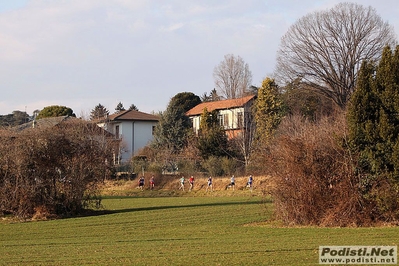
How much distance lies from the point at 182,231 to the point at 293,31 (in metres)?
42.8

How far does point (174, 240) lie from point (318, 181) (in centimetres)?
653

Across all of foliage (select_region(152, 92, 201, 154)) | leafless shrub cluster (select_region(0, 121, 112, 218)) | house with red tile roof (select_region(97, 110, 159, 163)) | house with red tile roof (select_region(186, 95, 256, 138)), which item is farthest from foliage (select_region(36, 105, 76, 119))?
leafless shrub cluster (select_region(0, 121, 112, 218))

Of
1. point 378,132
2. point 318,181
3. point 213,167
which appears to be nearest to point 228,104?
point 213,167

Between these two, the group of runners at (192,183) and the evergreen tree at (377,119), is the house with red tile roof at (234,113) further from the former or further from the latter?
the evergreen tree at (377,119)

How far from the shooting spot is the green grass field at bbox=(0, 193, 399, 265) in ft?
46.3

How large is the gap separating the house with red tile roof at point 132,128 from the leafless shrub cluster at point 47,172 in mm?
50685

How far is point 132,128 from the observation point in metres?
87.2

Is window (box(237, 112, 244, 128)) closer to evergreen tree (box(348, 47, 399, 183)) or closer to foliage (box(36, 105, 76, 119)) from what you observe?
foliage (box(36, 105, 76, 119))

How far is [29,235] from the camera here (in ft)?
76.3

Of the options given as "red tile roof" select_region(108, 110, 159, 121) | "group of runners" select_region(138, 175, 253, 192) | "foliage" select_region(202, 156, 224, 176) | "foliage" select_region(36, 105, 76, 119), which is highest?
"foliage" select_region(36, 105, 76, 119)

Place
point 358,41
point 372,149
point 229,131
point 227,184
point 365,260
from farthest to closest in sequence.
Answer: point 229,131 → point 358,41 → point 227,184 → point 372,149 → point 365,260

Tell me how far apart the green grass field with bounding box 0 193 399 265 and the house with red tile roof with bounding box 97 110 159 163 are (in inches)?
2155

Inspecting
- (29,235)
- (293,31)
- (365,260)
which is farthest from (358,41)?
(365,260)

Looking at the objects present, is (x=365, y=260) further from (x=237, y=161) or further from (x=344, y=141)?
(x=237, y=161)
